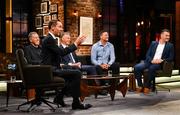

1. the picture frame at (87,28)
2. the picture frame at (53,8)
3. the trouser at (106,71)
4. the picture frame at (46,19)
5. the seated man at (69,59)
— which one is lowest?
the trouser at (106,71)

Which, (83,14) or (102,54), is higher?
(83,14)

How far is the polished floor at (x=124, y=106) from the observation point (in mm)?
5742

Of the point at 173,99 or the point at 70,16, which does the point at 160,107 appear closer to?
the point at 173,99

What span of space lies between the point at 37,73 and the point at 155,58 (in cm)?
322

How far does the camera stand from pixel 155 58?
8.23 meters

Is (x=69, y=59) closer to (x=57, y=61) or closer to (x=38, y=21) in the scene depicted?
(x=57, y=61)

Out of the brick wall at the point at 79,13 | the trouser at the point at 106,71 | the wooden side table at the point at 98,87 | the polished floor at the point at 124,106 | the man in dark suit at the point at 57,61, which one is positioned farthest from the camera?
the brick wall at the point at 79,13

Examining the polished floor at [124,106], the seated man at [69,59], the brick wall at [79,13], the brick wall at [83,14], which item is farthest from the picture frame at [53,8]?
the polished floor at [124,106]

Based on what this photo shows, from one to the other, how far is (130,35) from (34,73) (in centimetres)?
886

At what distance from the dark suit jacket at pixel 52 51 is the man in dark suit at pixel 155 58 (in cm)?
256

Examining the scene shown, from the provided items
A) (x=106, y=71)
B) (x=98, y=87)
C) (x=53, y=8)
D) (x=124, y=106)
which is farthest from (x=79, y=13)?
(x=124, y=106)

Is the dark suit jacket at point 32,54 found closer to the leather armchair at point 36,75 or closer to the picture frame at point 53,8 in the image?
the leather armchair at point 36,75

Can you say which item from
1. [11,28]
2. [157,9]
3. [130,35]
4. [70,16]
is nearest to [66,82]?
[70,16]

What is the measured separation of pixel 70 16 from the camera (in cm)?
1081
